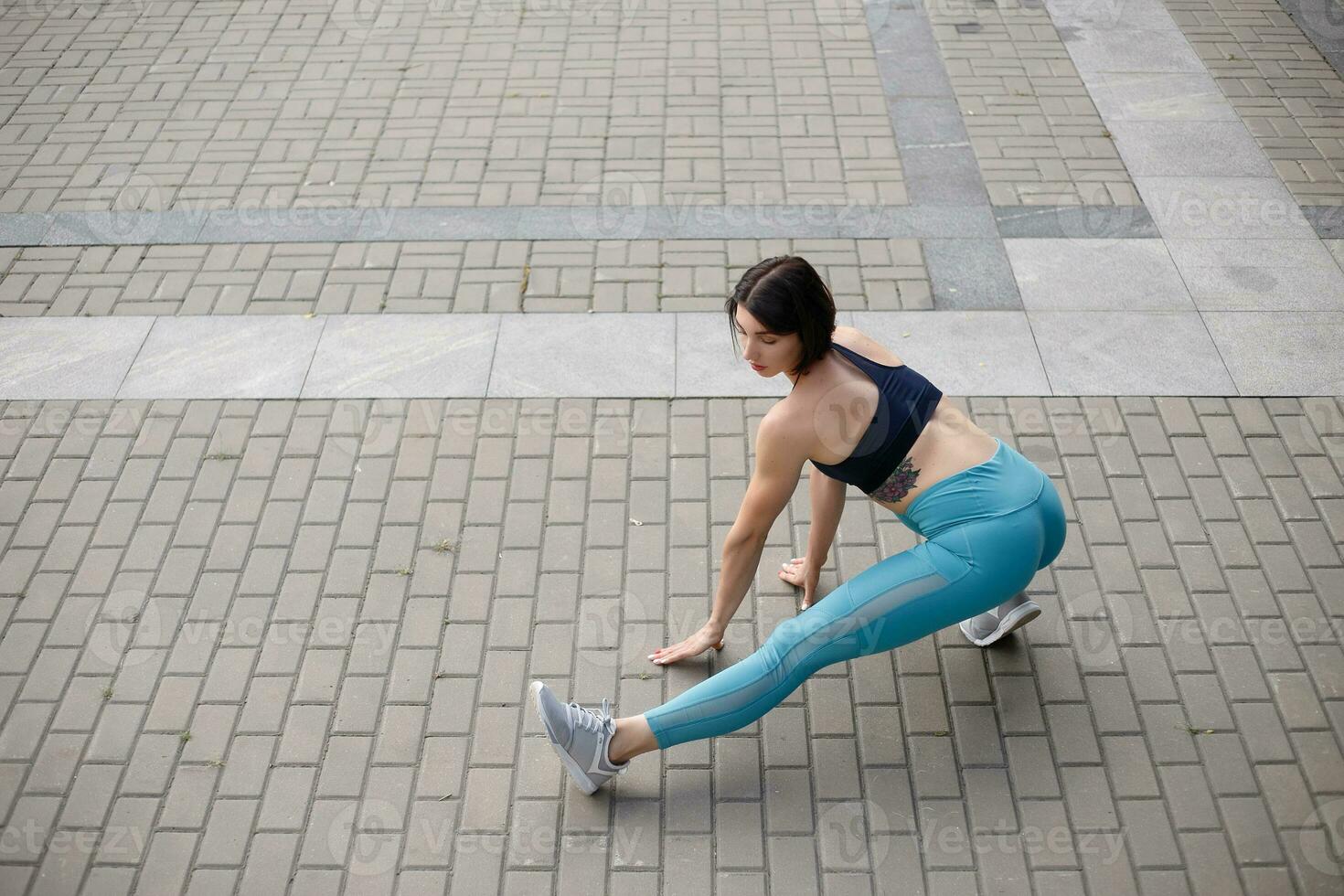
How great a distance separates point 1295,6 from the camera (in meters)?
8.48

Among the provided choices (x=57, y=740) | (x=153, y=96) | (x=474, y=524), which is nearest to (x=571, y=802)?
(x=474, y=524)

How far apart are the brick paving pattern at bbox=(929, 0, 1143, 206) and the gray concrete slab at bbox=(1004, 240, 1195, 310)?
1.48 feet

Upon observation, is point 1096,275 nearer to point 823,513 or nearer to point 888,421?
point 823,513

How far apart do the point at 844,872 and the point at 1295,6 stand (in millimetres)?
8147

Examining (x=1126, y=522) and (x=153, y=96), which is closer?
(x=1126, y=522)

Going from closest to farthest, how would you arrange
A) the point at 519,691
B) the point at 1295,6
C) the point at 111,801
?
the point at 111,801
the point at 519,691
the point at 1295,6

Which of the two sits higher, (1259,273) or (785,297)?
(785,297)

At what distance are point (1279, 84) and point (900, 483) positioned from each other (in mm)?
5923

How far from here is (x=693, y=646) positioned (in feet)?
13.6

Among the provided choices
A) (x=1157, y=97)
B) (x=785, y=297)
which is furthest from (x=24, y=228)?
(x=1157, y=97)

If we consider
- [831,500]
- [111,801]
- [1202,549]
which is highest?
[831,500]

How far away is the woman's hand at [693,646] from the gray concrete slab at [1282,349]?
308 centimetres

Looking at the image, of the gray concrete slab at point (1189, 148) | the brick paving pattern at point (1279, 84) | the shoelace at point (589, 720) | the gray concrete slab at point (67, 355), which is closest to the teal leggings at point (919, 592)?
the shoelace at point (589, 720)

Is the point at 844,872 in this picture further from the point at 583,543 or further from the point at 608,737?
the point at 583,543
